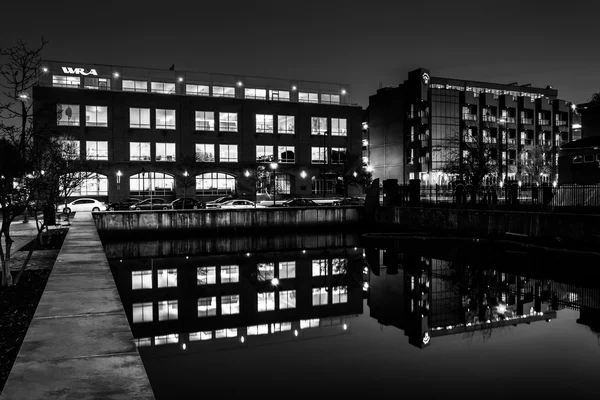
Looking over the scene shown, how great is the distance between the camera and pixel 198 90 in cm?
6506

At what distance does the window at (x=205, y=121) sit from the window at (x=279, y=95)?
888cm

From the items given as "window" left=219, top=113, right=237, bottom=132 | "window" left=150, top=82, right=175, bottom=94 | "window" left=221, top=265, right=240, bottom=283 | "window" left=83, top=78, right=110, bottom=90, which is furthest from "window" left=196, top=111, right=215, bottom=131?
"window" left=221, top=265, right=240, bottom=283

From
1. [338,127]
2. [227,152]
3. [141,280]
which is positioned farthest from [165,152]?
[141,280]

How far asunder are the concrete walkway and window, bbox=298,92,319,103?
62407 millimetres

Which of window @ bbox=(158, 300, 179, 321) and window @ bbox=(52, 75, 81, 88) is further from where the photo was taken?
window @ bbox=(52, 75, 81, 88)

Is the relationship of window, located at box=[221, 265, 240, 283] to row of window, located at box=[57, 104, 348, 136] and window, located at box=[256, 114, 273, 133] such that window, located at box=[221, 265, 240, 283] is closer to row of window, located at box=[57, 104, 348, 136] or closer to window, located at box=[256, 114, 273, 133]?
row of window, located at box=[57, 104, 348, 136]

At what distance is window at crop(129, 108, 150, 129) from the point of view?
6003 cm

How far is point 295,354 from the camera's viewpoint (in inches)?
408

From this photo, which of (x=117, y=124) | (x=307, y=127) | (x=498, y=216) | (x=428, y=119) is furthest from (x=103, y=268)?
(x=428, y=119)

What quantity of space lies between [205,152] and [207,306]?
164 feet

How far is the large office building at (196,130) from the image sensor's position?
58094 mm

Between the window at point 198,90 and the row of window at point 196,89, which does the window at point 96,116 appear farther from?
the window at point 198,90

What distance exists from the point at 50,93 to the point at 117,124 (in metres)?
7.44

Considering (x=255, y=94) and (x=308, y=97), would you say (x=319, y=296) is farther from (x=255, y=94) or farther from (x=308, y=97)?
(x=308, y=97)
